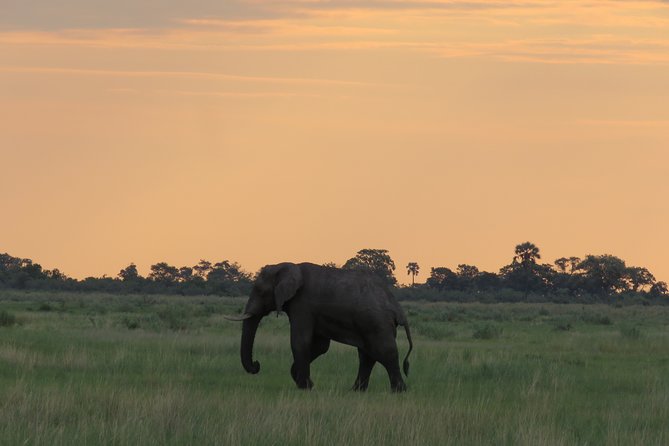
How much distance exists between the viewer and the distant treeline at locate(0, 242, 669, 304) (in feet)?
370

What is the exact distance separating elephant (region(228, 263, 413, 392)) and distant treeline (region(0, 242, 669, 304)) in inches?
3516

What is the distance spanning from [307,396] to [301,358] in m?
2.05

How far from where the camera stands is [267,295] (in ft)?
62.1

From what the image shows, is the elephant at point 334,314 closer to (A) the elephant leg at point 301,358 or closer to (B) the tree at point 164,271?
(A) the elephant leg at point 301,358

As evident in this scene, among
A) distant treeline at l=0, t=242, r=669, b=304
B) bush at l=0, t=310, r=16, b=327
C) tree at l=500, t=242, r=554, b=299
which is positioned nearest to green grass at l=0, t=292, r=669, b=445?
bush at l=0, t=310, r=16, b=327

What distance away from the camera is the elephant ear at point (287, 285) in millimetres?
18312

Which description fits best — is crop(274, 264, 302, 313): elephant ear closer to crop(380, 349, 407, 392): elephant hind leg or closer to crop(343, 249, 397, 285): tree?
crop(380, 349, 407, 392): elephant hind leg

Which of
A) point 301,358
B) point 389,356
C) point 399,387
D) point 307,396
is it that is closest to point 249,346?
point 301,358

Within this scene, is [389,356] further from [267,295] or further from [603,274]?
[603,274]

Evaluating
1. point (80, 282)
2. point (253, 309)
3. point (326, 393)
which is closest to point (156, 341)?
point (253, 309)

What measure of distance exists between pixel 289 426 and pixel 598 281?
456 ft

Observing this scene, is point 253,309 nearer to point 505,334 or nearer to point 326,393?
point 326,393

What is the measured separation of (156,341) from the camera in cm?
2547

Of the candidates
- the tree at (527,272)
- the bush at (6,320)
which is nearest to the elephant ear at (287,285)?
the bush at (6,320)
